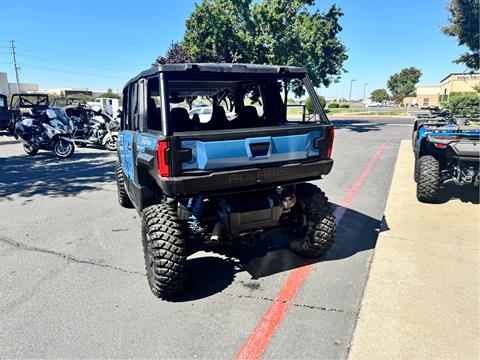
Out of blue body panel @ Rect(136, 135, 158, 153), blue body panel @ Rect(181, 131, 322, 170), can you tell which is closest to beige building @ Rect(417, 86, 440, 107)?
blue body panel @ Rect(181, 131, 322, 170)

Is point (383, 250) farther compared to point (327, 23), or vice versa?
point (327, 23)

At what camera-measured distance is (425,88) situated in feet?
308

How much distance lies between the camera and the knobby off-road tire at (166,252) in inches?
124

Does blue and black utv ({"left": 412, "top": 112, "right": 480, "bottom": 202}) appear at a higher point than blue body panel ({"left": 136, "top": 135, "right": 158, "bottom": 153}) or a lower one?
lower

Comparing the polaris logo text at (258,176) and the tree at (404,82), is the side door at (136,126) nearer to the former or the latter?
the polaris logo text at (258,176)

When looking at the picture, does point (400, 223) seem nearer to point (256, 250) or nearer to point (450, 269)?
point (450, 269)

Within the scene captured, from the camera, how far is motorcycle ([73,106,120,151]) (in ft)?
44.1

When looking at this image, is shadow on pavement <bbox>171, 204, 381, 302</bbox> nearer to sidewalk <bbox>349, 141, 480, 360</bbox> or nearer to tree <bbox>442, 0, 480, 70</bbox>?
sidewalk <bbox>349, 141, 480, 360</bbox>

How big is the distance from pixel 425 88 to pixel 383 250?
4143 inches

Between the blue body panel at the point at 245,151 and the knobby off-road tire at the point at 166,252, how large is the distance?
2.09ft

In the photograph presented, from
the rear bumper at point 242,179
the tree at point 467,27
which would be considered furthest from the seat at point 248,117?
the tree at point 467,27

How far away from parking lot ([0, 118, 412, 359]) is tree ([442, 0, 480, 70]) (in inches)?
703

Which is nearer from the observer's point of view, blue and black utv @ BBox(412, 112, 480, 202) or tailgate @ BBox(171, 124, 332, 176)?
tailgate @ BBox(171, 124, 332, 176)

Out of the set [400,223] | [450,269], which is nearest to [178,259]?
[450,269]
